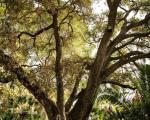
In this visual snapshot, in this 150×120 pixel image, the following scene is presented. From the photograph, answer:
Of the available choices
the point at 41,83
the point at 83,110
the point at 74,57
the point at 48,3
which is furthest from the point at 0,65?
the point at 74,57

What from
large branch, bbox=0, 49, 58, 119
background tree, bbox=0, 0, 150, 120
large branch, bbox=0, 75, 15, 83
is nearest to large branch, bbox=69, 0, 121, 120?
background tree, bbox=0, 0, 150, 120

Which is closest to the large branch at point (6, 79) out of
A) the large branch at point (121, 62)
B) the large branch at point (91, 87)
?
the large branch at point (91, 87)

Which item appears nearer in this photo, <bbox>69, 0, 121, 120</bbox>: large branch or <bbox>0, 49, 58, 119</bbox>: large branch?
<bbox>0, 49, 58, 119</bbox>: large branch

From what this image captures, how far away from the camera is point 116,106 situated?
1758cm

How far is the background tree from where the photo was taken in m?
14.8

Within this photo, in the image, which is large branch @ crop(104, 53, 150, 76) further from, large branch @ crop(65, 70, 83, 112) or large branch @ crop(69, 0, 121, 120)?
large branch @ crop(65, 70, 83, 112)

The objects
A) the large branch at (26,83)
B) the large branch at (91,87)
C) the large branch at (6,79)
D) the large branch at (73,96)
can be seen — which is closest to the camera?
the large branch at (26,83)

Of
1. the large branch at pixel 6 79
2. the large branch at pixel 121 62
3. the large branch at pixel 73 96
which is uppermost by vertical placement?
the large branch at pixel 121 62

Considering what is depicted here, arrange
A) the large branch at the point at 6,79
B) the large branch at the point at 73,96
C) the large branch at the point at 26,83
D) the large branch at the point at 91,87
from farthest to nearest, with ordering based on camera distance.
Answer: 1. the large branch at the point at 73,96
2. the large branch at the point at 91,87
3. the large branch at the point at 6,79
4. the large branch at the point at 26,83

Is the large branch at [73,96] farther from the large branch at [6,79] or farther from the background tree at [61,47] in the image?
the large branch at [6,79]

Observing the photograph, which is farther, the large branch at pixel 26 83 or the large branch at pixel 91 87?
the large branch at pixel 91 87

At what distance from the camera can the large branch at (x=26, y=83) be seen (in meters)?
14.1

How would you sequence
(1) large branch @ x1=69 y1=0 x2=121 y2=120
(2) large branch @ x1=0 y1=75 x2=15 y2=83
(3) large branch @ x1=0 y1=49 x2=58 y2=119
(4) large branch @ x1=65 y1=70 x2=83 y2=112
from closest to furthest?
(3) large branch @ x1=0 y1=49 x2=58 y2=119
(2) large branch @ x1=0 y1=75 x2=15 y2=83
(1) large branch @ x1=69 y1=0 x2=121 y2=120
(4) large branch @ x1=65 y1=70 x2=83 y2=112

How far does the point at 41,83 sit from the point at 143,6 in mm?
6321
